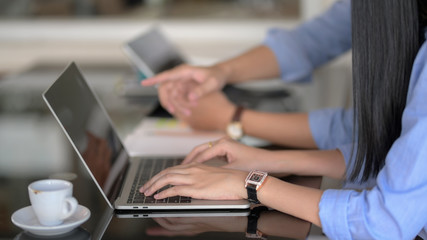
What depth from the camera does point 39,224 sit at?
1098mm

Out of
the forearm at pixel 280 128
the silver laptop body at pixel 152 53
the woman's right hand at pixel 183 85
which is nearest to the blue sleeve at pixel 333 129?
the forearm at pixel 280 128

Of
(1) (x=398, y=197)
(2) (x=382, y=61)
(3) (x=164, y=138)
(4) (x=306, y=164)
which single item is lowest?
(3) (x=164, y=138)

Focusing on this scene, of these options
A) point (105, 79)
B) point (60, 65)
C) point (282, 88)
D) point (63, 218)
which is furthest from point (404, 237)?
point (60, 65)

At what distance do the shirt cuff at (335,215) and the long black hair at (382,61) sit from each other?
0.15 meters

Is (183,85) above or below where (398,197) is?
below

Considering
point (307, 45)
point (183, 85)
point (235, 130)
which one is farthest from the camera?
point (307, 45)

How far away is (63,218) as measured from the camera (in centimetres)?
110

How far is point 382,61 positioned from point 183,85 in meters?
0.81

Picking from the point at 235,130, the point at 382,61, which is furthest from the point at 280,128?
the point at 382,61

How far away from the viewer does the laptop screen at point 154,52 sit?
2.00m

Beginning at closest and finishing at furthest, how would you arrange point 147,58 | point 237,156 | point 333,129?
point 237,156, point 333,129, point 147,58

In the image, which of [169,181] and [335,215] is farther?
[169,181]

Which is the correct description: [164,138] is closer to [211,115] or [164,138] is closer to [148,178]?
[211,115]

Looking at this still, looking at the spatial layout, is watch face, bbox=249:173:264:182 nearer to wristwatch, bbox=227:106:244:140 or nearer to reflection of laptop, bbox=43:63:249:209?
reflection of laptop, bbox=43:63:249:209
